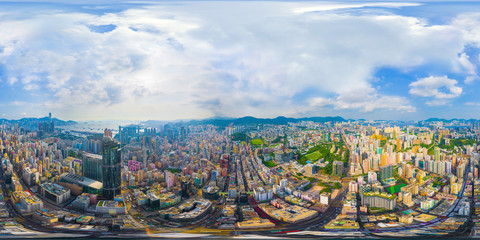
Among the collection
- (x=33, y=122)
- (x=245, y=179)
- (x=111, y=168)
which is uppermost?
(x=33, y=122)

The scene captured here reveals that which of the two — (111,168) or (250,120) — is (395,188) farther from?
(111,168)

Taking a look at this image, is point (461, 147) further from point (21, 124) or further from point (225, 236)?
point (21, 124)

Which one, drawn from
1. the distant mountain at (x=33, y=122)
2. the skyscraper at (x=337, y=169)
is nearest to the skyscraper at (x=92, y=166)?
the distant mountain at (x=33, y=122)

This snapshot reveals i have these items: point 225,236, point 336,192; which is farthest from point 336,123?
point 225,236

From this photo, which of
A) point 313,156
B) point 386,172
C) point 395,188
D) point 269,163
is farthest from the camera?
point 269,163

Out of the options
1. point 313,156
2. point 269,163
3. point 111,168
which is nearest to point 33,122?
point 111,168

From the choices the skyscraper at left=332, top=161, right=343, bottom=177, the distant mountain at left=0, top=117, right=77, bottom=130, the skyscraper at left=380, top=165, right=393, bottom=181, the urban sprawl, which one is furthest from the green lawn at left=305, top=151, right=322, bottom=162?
the distant mountain at left=0, top=117, right=77, bottom=130

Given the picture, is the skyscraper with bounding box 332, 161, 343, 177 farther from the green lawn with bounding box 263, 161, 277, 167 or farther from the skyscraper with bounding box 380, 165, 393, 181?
the green lawn with bounding box 263, 161, 277, 167

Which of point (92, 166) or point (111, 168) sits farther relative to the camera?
point (92, 166)
